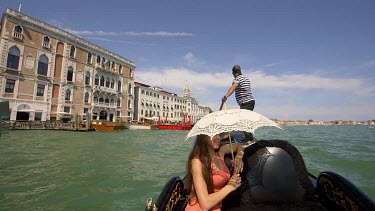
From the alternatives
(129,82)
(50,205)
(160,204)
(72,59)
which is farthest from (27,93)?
(160,204)

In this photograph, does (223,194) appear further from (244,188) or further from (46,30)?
(46,30)

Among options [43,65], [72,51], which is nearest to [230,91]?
[43,65]

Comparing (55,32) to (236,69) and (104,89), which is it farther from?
(236,69)

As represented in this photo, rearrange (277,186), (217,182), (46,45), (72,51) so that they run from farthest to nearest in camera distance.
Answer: (72,51), (46,45), (277,186), (217,182)

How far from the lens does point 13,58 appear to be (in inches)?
805

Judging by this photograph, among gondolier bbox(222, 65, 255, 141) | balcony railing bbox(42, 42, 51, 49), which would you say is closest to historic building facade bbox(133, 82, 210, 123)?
balcony railing bbox(42, 42, 51, 49)

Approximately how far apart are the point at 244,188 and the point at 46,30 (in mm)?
27187

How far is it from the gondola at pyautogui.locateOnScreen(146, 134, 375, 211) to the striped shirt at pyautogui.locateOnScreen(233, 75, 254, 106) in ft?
5.31

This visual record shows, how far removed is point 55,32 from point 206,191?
27.7m

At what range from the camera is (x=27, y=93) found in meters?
21.3

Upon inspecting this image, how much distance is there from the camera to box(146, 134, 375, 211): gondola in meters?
1.95

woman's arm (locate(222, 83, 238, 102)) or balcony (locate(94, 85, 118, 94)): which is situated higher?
balcony (locate(94, 85, 118, 94))

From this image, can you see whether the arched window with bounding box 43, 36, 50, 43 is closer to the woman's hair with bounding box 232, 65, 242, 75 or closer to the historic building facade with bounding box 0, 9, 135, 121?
the historic building facade with bounding box 0, 9, 135, 121

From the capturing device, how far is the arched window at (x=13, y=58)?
20188 millimetres
